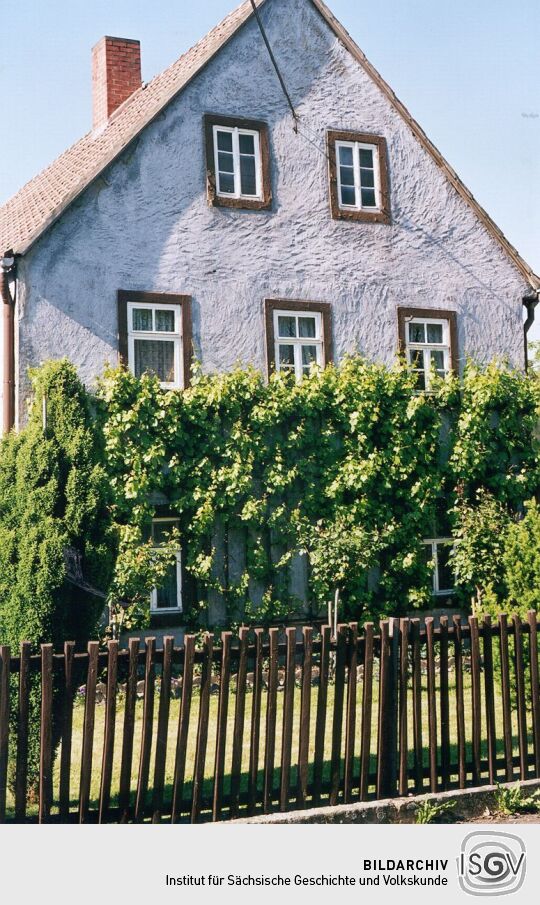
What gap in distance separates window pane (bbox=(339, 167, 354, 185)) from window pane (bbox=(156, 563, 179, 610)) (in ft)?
24.8

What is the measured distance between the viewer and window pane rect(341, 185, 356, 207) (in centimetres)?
1806

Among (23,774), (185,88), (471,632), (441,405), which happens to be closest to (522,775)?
(471,632)

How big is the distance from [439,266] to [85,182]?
687 cm

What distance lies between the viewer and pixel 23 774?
24.8ft

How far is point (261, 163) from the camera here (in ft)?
56.9

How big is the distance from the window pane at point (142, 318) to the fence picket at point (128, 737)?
9.26 m

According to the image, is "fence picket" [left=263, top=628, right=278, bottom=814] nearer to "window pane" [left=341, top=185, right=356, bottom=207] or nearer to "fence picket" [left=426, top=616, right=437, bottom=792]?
"fence picket" [left=426, top=616, right=437, bottom=792]

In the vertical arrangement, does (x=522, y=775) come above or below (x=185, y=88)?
below

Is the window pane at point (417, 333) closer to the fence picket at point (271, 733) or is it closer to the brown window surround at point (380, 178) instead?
the brown window surround at point (380, 178)

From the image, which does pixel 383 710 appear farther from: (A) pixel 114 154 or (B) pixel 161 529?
(A) pixel 114 154

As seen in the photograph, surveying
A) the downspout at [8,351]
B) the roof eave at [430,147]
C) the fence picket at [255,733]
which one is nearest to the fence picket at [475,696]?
the fence picket at [255,733]

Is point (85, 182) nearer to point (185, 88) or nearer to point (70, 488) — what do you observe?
point (185, 88)

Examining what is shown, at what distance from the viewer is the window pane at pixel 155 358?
636 inches

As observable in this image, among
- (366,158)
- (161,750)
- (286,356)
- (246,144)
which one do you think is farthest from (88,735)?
(366,158)
